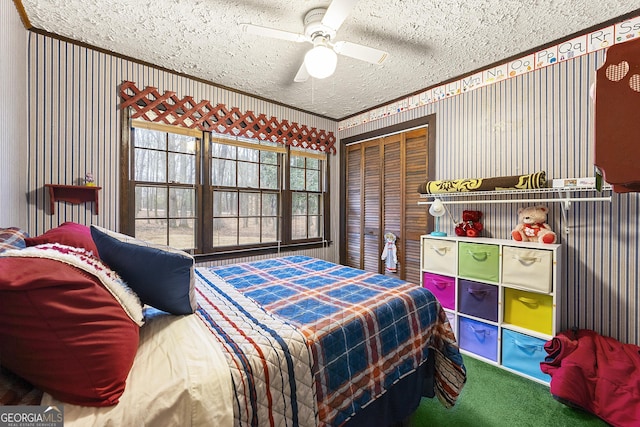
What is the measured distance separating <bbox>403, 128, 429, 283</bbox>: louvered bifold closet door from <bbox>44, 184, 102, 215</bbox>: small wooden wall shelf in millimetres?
3062

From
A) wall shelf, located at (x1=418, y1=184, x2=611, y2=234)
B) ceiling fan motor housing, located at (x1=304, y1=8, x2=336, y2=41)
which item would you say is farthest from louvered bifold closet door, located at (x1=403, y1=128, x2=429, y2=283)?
ceiling fan motor housing, located at (x1=304, y1=8, x2=336, y2=41)

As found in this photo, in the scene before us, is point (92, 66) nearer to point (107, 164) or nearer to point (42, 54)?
point (42, 54)

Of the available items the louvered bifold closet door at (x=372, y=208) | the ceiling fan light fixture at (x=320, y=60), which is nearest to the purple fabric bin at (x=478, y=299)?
the louvered bifold closet door at (x=372, y=208)

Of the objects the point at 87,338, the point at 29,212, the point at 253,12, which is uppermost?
the point at 253,12

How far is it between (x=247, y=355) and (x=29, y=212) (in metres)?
2.31

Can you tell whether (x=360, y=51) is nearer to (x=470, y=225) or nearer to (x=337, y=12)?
(x=337, y=12)

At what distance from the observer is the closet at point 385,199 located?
3.18 meters

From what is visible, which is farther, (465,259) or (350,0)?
(465,259)

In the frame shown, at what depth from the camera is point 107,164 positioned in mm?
2402

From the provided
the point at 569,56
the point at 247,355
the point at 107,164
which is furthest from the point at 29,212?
the point at 569,56

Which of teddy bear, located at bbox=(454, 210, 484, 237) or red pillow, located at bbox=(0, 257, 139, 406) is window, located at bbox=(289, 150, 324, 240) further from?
red pillow, located at bbox=(0, 257, 139, 406)

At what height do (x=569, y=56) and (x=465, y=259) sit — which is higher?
(x=569, y=56)

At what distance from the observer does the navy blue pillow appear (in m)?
1.06

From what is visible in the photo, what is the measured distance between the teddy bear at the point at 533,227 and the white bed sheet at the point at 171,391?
243 centimetres
